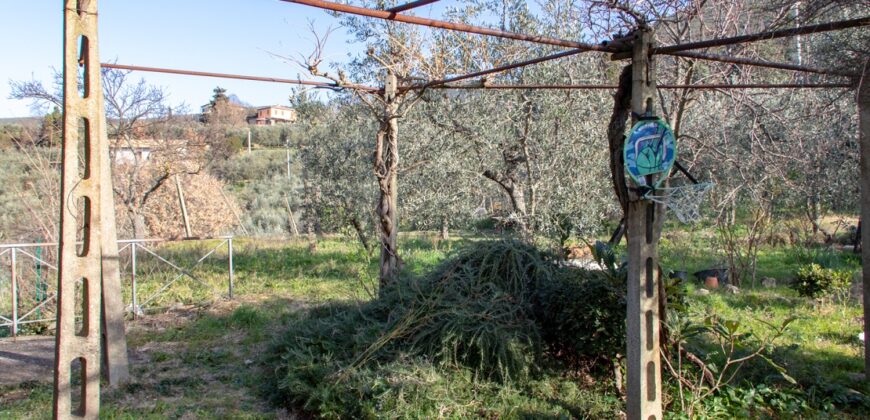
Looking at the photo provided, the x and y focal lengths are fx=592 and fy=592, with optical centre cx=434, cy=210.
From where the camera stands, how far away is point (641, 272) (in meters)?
3.88

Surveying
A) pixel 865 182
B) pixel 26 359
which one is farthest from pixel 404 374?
pixel 26 359

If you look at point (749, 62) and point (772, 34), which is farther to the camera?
point (749, 62)

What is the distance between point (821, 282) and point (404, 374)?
6908 mm

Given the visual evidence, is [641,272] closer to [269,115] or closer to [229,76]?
[229,76]

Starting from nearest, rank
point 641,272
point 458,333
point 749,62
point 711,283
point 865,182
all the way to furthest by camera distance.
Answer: point 641,272 < point 749,62 < point 458,333 < point 865,182 < point 711,283

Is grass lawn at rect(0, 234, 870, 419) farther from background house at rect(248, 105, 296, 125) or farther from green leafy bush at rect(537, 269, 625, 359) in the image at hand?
background house at rect(248, 105, 296, 125)

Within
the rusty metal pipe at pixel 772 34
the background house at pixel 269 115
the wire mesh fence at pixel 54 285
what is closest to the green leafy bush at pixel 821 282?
the rusty metal pipe at pixel 772 34

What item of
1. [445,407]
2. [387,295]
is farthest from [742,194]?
[445,407]

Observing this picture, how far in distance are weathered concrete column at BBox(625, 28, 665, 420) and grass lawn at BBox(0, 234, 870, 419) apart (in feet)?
2.88

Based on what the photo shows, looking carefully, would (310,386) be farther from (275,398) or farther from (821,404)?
(821,404)

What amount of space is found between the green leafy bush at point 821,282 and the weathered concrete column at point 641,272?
6109 millimetres

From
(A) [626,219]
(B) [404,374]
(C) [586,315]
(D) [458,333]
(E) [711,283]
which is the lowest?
(E) [711,283]

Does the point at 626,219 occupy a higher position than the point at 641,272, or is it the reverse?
the point at 626,219

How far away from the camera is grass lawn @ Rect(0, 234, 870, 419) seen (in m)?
4.75
